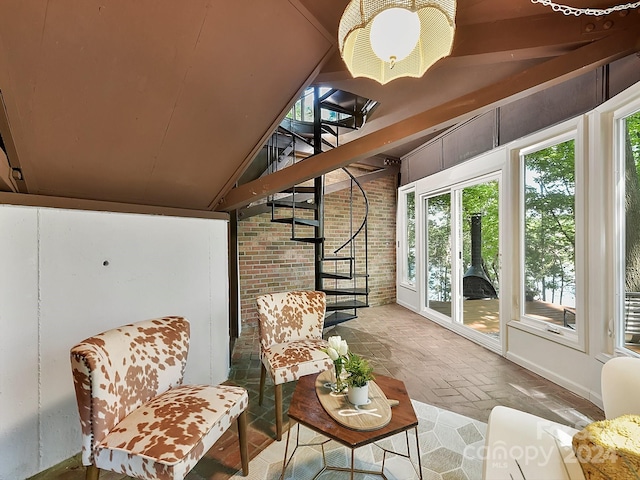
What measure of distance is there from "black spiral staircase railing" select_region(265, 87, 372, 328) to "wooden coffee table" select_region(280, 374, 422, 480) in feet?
5.77

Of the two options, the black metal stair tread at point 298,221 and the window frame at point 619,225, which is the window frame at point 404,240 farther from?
the window frame at point 619,225

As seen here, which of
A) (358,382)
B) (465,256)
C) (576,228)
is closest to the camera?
(358,382)

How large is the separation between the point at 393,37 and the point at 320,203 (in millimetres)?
2273

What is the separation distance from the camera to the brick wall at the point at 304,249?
4.18 meters

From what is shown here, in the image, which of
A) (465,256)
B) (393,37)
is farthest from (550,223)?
(393,37)

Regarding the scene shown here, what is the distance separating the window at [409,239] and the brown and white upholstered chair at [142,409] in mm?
4302

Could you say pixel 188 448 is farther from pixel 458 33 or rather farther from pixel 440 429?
pixel 458 33

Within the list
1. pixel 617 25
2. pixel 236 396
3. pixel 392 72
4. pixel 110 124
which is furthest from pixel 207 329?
pixel 617 25

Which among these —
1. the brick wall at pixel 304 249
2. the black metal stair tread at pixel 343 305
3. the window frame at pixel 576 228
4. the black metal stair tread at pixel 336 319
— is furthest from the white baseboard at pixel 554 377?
the brick wall at pixel 304 249

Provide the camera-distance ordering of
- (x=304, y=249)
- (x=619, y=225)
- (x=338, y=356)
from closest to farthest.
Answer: (x=338, y=356) < (x=619, y=225) < (x=304, y=249)

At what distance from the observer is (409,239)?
5355 mm

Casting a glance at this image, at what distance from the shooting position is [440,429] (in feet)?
6.31

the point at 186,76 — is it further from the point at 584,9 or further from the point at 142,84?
the point at 584,9

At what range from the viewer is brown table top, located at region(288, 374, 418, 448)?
115 centimetres
